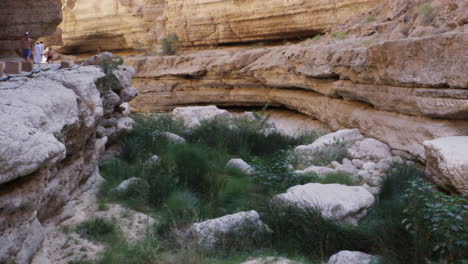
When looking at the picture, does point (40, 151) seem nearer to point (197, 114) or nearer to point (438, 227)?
point (438, 227)

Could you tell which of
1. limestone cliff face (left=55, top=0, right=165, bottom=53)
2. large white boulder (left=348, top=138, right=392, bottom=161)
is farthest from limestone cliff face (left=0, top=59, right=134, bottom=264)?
limestone cliff face (left=55, top=0, right=165, bottom=53)

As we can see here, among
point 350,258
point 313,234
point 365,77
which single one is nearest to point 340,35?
point 365,77

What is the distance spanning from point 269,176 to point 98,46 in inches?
778

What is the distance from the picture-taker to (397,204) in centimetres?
463

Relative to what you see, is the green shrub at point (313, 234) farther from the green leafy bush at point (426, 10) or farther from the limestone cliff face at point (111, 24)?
the limestone cliff face at point (111, 24)

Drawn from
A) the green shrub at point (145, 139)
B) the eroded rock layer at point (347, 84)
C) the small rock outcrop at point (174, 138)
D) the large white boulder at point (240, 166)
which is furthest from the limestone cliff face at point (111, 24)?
the large white boulder at point (240, 166)

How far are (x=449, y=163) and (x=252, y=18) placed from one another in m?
13.4

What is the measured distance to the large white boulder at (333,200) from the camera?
471cm

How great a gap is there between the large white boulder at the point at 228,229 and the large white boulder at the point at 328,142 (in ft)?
10.9

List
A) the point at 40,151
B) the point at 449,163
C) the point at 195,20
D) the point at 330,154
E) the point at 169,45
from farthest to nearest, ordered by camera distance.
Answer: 1. the point at 195,20
2. the point at 169,45
3. the point at 330,154
4. the point at 449,163
5. the point at 40,151

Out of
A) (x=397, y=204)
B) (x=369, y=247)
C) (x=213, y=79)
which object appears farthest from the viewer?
(x=213, y=79)

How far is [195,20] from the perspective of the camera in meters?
19.2

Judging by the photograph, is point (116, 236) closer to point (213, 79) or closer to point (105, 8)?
point (213, 79)

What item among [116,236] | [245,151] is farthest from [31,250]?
[245,151]
